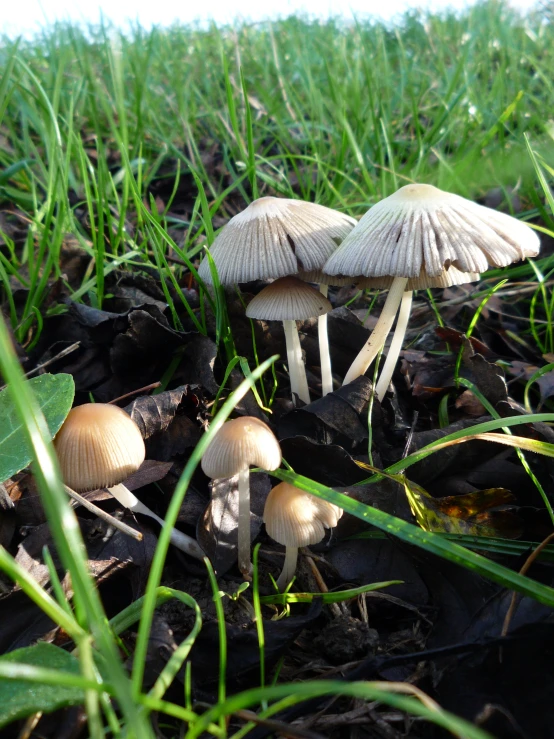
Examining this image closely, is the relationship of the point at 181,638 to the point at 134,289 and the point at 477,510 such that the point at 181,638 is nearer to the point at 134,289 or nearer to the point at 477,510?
the point at 477,510

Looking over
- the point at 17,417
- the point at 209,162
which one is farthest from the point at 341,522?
the point at 209,162

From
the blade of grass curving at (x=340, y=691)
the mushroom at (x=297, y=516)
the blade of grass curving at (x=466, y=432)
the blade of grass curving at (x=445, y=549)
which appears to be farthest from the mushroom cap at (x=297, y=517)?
the blade of grass curving at (x=340, y=691)

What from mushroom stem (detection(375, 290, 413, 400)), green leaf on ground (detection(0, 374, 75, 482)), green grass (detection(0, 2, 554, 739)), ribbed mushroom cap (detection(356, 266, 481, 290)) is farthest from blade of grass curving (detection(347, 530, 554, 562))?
green leaf on ground (detection(0, 374, 75, 482))

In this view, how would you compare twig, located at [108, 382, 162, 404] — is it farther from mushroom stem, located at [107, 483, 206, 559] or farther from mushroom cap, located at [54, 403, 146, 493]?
mushroom cap, located at [54, 403, 146, 493]

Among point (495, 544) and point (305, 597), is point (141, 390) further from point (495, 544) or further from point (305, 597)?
point (495, 544)

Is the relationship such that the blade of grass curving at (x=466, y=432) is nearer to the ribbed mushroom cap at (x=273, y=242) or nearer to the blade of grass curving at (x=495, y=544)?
the blade of grass curving at (x=495, y=544)
